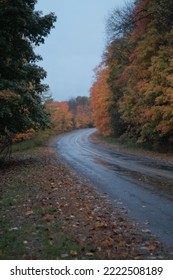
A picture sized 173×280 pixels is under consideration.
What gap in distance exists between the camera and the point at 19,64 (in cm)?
1967

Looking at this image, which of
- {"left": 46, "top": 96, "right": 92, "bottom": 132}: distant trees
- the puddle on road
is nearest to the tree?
the puddle on road

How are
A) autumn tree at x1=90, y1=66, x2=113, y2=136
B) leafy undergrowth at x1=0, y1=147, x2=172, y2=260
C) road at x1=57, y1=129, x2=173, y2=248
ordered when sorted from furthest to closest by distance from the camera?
autumn tree at x1=90, y1=66, x2=113, y2=136 < road at x1=57, y1=129, x2=173, y2=248 < leafy undergrowth at x1=0, y1=147, x2=172, y2=260

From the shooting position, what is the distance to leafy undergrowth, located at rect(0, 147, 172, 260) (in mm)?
7105

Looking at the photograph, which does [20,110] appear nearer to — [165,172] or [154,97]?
[165,172]

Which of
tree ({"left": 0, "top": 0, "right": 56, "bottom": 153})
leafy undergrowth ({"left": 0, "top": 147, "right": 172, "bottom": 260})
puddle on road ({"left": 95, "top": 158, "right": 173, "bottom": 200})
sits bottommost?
leafy undergrowth ({"left": 0, "top": 147, "right": 172, "bottom": 260})

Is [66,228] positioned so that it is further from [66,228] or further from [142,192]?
[142,192]

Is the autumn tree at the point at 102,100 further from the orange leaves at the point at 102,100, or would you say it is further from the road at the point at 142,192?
the road at the point at 142,192

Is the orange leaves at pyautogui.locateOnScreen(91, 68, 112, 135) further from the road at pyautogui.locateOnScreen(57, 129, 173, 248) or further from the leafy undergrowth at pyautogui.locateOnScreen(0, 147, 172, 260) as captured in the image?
the leafy undergrowth at pyautogui.locateOnScreen(0, 147, 172, 260)

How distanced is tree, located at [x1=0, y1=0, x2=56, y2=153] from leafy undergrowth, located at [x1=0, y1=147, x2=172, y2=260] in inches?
208

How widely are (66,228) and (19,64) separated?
495 inches

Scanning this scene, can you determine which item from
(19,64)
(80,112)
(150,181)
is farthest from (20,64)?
(80,112)

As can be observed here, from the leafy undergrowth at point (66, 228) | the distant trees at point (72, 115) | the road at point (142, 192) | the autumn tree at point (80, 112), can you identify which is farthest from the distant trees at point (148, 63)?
the autumn tree at point (80, 112)

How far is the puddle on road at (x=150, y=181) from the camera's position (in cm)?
1304
